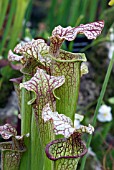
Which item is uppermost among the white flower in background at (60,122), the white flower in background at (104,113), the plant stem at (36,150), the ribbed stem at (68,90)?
the ribbed stem at (68,90)

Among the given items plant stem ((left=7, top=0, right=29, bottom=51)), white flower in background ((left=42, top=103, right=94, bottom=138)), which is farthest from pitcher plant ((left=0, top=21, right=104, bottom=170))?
plant stem ((left=7, top=0, right=29, bottom=51))

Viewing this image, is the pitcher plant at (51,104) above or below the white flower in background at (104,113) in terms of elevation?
above

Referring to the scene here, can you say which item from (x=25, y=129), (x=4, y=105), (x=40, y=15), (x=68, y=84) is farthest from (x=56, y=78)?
(x=40, y=15)

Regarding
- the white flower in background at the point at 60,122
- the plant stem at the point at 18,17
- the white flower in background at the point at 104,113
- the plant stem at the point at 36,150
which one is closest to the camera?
the white flower in background at the point at 60,122

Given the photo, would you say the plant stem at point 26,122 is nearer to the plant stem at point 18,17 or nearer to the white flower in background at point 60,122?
the white flower in background at point 60,122

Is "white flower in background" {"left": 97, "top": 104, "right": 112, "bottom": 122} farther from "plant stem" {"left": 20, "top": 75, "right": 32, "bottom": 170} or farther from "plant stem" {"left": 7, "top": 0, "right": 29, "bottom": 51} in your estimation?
"plant stem" {"left": 20, "top": 75, "right": 32, "bottom": 170}

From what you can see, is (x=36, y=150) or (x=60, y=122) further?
(x=36, y=150)

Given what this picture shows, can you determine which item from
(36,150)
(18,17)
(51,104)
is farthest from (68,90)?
(18,17)

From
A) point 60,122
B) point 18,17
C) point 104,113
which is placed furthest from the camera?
point 18,17

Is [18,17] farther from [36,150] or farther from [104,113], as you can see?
[36,150]

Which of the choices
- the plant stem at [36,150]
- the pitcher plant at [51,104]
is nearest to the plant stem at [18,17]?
the pitcher plant at [51,104]

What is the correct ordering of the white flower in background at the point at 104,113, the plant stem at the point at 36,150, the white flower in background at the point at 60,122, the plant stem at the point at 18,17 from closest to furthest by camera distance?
the white flower in background at the point at 60,122
the plant stem at the point at 36,150
the white flower in background at the point at 104,113
the plant stem at the point at 18,17

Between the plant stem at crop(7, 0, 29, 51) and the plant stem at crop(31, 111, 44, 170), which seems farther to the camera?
the plant stem at crop(7, 0, 29, 51)
